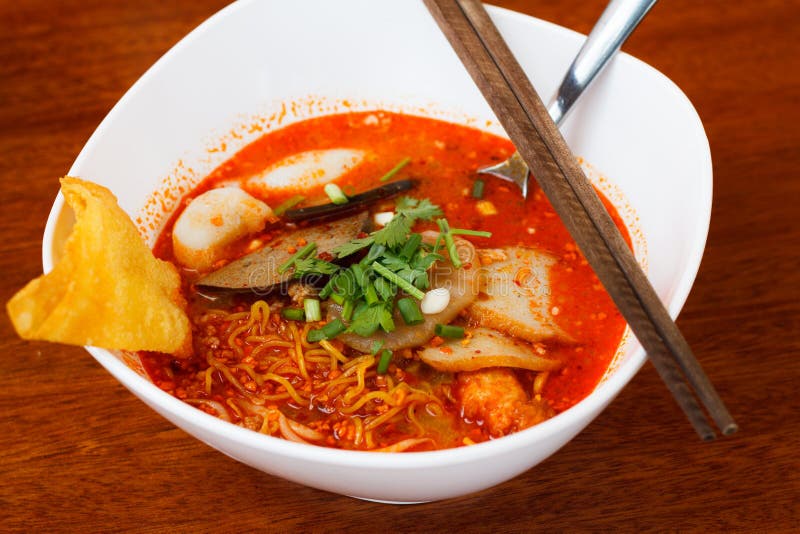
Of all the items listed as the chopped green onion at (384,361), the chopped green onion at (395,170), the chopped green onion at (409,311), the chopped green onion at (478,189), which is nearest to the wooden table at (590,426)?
the chopped green onion at (384,361)

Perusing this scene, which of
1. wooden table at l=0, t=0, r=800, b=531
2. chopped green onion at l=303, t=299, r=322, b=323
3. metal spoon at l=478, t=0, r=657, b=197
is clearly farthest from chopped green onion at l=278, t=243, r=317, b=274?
metal spoon at l=478, t=0, r=657, b=197

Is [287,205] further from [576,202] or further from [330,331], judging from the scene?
[576,202]

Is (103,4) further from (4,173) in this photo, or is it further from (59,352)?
(59,352)

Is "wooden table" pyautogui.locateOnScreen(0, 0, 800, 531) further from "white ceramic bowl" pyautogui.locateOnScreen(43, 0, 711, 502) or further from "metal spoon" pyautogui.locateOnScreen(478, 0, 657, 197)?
"metal spoon" pyautogui.locateOnScreen(478, 0, 657, 197)

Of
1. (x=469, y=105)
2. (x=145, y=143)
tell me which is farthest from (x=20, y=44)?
(x=469, y=105)

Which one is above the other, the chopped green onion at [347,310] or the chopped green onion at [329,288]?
the chopped green onion at [329,288]

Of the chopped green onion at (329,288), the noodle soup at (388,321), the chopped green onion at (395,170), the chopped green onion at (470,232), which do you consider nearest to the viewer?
the noodle soup at (388,321)

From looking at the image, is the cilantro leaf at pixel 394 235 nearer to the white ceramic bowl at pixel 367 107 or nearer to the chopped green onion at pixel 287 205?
the chopped green onion at pixel 287 205

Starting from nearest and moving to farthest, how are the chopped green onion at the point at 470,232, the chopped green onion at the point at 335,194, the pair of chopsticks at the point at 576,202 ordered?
the pair of chopsticks at the point at 576,202, the chopped green onion at the point at 470,232, the chopped green onion at the point at 335,194
